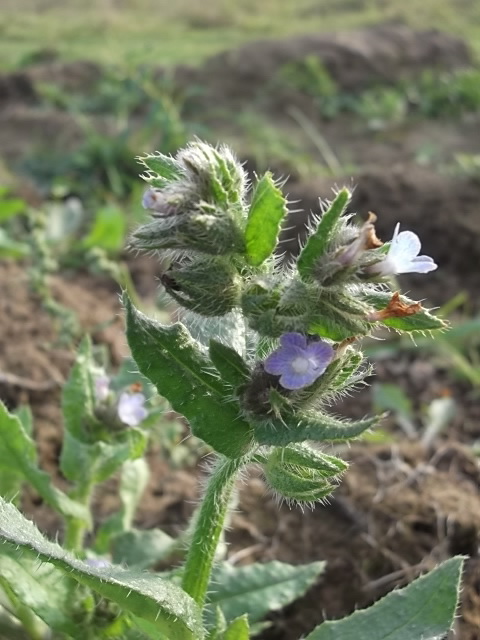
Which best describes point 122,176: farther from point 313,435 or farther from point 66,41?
point 66,41

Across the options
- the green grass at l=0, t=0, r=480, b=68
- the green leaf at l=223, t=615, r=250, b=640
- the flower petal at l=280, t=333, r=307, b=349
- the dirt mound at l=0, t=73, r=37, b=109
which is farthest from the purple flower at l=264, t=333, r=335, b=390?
the green grass at l=0, t=0, r=480, b=68

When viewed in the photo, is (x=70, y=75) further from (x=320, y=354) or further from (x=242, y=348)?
(x=320, y=354)

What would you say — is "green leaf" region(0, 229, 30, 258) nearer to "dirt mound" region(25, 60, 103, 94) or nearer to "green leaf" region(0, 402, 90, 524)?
"green leaf" region(0, 402, 90, 524)

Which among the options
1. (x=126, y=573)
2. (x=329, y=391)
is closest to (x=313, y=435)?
(x=329, y=391)

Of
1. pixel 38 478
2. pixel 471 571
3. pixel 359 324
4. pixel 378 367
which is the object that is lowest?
pixel 378 367

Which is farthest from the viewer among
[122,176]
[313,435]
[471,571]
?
[122,176]

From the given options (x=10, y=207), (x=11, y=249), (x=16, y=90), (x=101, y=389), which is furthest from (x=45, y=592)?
(x=16, y=90)
